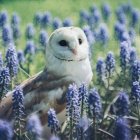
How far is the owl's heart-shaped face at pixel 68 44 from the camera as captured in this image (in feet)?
14.6

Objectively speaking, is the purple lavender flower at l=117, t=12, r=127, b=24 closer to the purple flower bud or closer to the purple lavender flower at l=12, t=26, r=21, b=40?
the purple lavender flower at l=12, t=26, r=21, b=40

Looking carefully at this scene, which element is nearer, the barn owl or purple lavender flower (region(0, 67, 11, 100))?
the barn owl

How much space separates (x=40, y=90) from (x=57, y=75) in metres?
0.20

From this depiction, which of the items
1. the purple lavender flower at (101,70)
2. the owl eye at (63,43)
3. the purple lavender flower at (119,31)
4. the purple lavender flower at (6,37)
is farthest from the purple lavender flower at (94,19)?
the owl eye at (63,43)

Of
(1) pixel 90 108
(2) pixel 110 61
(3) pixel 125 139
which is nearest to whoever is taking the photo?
(3) pixel 125 139

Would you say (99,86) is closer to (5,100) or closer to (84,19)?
(5,100)

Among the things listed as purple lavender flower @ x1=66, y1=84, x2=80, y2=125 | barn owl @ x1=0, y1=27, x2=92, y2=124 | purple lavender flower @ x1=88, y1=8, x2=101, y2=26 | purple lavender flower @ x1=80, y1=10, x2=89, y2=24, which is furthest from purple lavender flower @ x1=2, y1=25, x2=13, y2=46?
purple lavender flower @ x1=66, y1=84, x2=80, y2=125

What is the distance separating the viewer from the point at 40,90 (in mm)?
4430

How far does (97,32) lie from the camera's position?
273 inches

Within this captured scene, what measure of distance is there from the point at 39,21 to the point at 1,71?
2.96 meters

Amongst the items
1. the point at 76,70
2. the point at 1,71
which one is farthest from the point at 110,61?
the point at 1,71

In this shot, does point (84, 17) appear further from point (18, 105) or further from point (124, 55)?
point (18, 105)

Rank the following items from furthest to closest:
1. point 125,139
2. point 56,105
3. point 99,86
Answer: point 99,86
point 56,105
point 125,139

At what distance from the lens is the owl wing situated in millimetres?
4336
